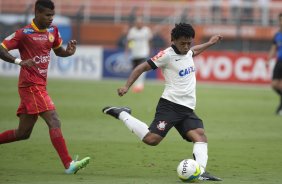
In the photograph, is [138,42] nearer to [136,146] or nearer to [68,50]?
[136,146]

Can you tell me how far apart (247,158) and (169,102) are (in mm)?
2657

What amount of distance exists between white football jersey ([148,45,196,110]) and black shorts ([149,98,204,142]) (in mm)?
81

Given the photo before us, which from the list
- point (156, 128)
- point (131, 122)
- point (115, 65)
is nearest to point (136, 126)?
point (131, 122)

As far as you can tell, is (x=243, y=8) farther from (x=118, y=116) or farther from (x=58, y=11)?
(x=118, y=116)

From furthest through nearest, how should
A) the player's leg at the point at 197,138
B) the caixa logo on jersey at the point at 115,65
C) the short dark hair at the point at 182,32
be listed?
the caixa logo on jersey at the point at 115,65
the short dark hair at the point at 182,32
the player's leg at the point at 197,138

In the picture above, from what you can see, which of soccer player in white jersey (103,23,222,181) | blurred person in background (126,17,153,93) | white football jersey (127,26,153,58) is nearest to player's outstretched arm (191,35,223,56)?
soccer player in white jersey (103,23,222,181)

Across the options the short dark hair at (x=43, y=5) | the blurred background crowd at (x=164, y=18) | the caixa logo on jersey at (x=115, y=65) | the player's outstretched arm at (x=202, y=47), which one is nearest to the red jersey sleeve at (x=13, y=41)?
the short dark hair at (x=43, y=5)

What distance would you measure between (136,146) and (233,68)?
19.8 meters

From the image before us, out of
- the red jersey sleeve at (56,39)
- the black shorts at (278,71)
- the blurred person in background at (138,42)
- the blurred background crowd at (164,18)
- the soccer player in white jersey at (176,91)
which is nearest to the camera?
the soccer player in white jersey at (176,91)

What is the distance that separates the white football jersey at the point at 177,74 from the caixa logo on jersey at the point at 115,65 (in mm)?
23795

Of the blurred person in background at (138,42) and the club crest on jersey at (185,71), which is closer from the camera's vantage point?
the club crest on jersey at (185,71)

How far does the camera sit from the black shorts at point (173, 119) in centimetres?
1048

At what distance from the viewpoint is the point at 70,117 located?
18953 mm

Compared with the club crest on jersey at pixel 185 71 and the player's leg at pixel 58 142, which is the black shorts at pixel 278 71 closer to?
the club crest on jersey at pixel 185 71
